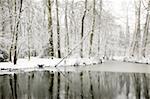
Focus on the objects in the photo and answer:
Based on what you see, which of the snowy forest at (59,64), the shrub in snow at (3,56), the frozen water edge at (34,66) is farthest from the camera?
the shrub in snow at (3,56)

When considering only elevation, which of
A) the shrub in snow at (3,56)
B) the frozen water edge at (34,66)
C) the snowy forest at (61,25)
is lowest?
the frozen water edge at (34,66)

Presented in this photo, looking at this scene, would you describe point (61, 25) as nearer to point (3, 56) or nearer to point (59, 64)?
point (3, 56)


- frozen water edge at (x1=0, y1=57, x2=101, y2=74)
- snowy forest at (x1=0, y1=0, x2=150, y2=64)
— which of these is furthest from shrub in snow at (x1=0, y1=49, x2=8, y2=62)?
frozen water edge at (x1=0, y1=57, x2=101, y2=74)

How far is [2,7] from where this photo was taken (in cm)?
3195

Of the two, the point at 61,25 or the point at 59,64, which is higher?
the point at 61,25

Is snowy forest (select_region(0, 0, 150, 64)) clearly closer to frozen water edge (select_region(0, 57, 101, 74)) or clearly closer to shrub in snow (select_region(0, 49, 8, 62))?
shrub in snow (select_region(0, 49, 8, 62))

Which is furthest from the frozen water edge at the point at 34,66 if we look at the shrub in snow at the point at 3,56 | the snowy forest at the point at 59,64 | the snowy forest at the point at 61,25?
the snowy forest at the point at 61,25

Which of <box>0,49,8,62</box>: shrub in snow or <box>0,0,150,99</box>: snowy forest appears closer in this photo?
<box>0,0,150,99</box>: snowy forest

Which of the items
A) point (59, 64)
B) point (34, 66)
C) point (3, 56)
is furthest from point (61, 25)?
point (34, 66)

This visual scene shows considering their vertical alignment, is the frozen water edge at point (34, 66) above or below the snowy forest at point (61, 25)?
below

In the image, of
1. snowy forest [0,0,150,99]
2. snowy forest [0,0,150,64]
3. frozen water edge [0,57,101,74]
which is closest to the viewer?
snowy forest [0,0,150,99]

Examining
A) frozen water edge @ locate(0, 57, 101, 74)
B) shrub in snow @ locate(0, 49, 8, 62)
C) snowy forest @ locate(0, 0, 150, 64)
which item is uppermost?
snowy forest @ locate(0, 0, 150, 64)

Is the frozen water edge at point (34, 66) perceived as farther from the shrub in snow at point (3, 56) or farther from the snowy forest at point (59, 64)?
the shrub in snow at point (3, 56)

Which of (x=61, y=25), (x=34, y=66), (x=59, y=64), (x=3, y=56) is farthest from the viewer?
(x=61, y=25)
